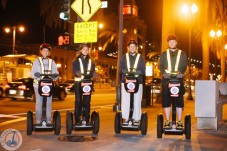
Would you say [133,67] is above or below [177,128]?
above

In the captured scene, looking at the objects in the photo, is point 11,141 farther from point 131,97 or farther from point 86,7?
point 86,7

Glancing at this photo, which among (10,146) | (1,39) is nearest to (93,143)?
(10,146)

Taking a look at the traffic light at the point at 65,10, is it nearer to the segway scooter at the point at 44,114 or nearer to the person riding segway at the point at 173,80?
the segway scooter at the point at 44,114

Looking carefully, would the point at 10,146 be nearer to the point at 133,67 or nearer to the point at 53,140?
the point at 53,140

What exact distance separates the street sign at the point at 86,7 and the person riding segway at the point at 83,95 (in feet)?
13.9

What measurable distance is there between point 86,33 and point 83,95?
5.01m

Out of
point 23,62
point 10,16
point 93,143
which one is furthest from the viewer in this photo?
point 10,16

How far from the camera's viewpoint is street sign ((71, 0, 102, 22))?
13.5 metres

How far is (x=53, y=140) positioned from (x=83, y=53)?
211cm

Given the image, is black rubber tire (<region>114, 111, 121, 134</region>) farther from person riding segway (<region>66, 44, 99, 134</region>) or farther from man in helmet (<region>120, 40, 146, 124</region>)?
person riding segway (<region>66, 44, 99, 134</region>)

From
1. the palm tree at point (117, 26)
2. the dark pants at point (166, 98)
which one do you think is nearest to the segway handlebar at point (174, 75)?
the dark pants at point (166, 98)

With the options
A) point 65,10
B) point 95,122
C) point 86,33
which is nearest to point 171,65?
point 95,122

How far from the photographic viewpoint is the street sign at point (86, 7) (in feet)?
44.3

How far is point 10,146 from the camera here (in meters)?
7.77
